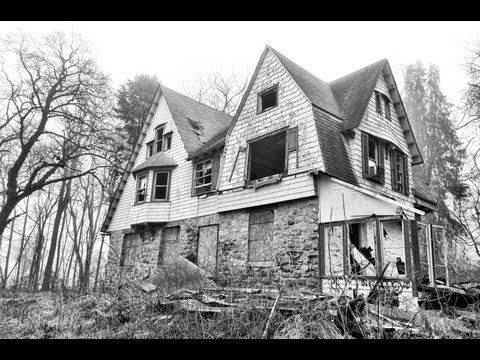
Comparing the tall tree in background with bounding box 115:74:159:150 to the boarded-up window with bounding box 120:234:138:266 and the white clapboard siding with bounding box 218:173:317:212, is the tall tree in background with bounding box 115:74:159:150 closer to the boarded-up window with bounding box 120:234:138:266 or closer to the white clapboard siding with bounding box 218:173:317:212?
the boarded-up window with bounding box 120:234:138:266

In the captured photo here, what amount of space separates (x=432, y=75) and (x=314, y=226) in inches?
1010

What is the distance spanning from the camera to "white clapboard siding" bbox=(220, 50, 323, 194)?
13.2 m

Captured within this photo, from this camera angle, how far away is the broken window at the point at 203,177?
17.4m

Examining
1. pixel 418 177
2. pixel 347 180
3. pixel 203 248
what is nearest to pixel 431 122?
pixel 418 177

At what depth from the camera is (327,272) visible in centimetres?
1194

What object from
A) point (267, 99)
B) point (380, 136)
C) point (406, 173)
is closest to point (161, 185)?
point (267, 99)

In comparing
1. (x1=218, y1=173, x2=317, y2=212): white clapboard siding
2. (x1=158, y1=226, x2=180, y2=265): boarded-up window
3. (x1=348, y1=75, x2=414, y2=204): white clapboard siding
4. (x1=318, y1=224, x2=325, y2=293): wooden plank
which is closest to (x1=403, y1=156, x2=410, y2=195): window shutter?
(x1=348, y1=75, x2=414, y2=204): white clapboard siding

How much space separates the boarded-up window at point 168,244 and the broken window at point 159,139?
514cm

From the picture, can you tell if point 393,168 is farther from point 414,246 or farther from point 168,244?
point 168,244

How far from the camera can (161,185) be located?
19141mm

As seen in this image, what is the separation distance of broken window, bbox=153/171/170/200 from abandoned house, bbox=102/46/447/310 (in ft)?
0.17

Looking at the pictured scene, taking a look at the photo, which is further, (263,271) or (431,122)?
(431,122)

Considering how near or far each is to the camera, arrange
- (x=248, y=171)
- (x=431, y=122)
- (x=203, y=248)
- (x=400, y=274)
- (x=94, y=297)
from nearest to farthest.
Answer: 1. (x=94, y=297)
2. (x=400, y=274)
3. (x=248, y=171)
4. (x=203, y=248)
5. (x=431, y=122)

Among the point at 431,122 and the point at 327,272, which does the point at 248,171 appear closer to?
the point at 327,272
